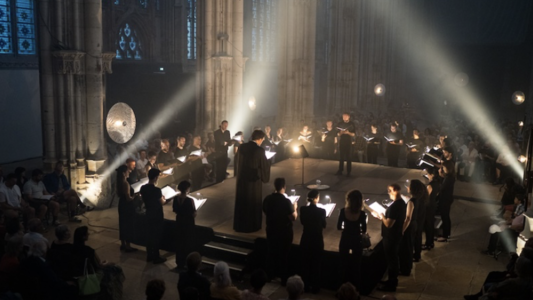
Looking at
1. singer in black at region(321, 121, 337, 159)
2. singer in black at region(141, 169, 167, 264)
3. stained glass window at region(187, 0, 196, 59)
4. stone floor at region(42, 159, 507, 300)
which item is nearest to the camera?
stone floor at region(42, 159, 507, 300)

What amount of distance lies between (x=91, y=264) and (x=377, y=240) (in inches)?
193

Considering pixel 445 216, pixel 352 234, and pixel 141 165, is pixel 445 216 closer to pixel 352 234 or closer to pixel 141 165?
pixel 352 234

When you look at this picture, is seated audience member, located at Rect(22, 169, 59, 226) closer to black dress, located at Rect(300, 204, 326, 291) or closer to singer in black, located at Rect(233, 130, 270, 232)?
singer in black, located at Rect(233, 130, 270, 232)

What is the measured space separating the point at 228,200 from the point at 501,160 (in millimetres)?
8268

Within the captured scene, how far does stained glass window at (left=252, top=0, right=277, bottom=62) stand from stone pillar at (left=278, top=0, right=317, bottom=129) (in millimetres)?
10205

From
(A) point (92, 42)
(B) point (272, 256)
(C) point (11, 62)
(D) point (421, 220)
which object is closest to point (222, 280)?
(B) point (272, 256)

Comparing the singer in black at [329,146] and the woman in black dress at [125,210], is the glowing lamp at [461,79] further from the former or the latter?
the woman in black dress at [125,210]

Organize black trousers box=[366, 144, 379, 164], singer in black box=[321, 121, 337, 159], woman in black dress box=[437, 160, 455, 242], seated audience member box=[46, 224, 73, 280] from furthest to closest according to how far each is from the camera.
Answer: black trousers box=[366, 144, 379, 164] < singer in black box=[321, 121, 337, 159] < woman in black dress box=[437, 160, 455, 242] < seated audience member box=[46, 224, 73, 280]

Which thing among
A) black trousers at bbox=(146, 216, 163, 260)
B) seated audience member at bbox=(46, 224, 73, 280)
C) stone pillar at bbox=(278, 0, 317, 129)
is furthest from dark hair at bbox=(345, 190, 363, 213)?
stone pillar at bbox=(278, 0, 317, 129)

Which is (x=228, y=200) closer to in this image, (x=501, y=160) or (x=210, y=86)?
(x=210, y=86)

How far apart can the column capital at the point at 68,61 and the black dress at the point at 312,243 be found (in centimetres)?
742

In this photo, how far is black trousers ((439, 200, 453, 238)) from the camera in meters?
10.8

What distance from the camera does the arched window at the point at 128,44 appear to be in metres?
26.0

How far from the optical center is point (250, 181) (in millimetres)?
9562
